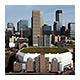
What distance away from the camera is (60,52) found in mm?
2246

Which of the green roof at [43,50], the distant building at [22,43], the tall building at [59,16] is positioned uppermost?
the tall building at [59,16]

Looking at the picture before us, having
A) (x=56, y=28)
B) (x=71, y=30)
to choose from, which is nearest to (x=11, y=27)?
(x=56, y=28)

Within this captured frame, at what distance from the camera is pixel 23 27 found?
7.59 feet

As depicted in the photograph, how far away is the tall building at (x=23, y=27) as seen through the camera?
88.4 inches

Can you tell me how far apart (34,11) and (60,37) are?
0.60 metres

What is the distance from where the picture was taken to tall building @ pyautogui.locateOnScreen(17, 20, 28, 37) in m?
2.24

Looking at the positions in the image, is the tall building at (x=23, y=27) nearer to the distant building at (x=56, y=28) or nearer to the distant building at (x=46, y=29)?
the distant building at (x=46, y=29)

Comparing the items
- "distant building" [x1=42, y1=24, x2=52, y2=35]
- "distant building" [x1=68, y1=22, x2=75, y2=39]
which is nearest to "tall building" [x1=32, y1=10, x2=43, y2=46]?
"distant building" [x1=42, y1=24, x2=52, y2=35]

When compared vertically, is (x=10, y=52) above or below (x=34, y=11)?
below

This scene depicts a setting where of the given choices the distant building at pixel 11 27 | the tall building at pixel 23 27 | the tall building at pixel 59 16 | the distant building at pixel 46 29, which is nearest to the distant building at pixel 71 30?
the tall building at pixel 59 16
